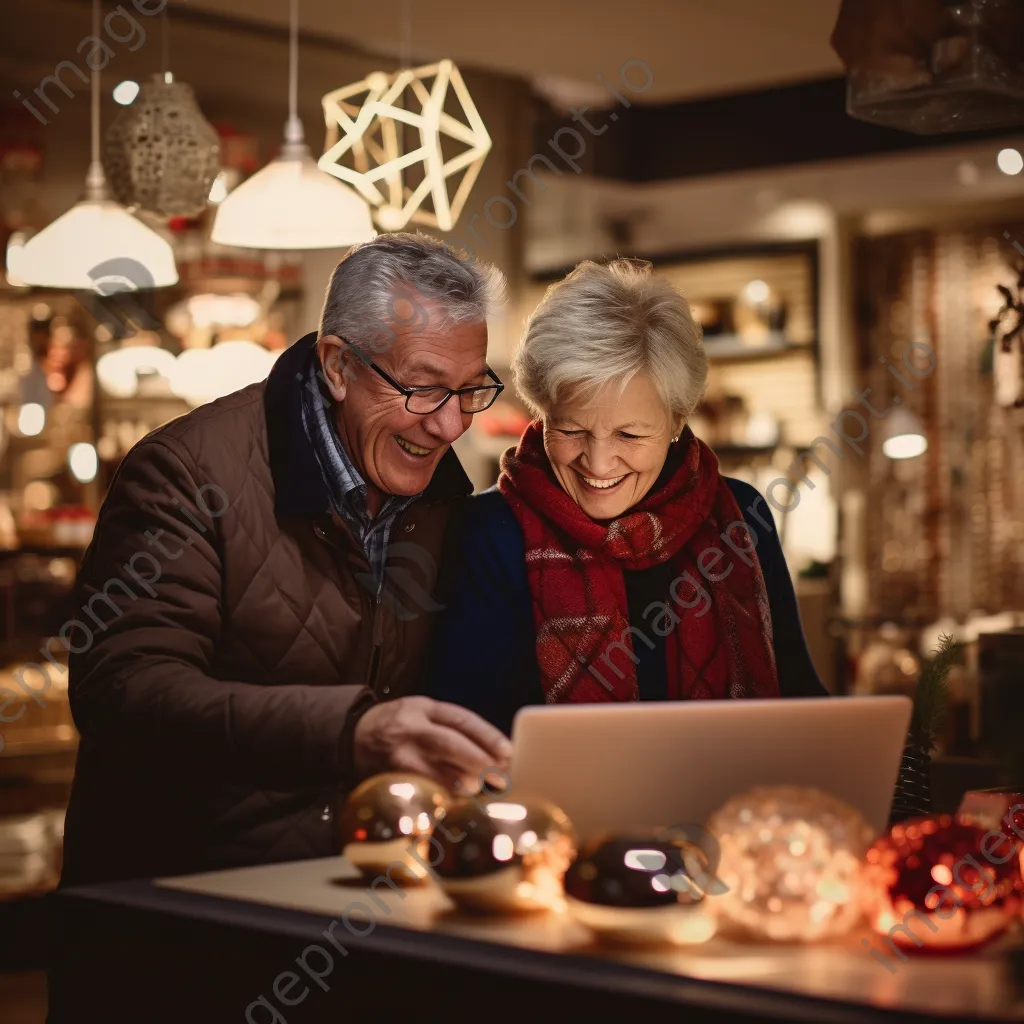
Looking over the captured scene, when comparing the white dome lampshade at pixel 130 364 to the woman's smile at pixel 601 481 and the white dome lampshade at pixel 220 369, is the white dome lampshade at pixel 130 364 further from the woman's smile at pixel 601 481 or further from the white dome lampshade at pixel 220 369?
the woman's smile at pixel 601 481

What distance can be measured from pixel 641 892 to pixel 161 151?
9.55 ft

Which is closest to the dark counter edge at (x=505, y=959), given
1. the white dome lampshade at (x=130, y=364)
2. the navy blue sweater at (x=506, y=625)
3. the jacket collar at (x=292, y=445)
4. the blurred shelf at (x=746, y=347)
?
the jacket collar at (x=292, y=445)

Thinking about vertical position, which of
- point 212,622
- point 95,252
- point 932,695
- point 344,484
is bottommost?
point 932,695

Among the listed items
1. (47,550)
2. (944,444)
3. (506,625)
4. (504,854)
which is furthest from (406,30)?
(504,854)

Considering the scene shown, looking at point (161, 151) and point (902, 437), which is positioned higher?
point (161, 151)

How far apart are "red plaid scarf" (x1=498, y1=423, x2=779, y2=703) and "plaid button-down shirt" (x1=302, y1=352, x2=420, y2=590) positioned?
25 centimetres

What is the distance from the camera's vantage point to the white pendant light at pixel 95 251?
3693mm

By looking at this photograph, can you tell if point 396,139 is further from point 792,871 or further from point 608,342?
point 792,871

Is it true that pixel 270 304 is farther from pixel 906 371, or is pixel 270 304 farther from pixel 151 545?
pixel 151 545

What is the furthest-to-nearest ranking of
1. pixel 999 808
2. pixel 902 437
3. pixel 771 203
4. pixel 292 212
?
pixel 771 203, pixel 902 437, pixel 292 212, pixel 999 808

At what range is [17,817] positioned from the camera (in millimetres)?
5359

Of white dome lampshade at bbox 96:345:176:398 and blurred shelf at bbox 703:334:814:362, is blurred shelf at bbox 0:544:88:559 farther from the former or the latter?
blurred shelf at bbox 703:334:814:362

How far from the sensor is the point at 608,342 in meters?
2.27

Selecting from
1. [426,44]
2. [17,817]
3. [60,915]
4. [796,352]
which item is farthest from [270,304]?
[60,915]
